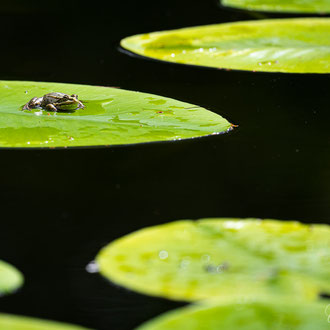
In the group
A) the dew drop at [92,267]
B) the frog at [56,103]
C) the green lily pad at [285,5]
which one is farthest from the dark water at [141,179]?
the green lily pad at [285,5]

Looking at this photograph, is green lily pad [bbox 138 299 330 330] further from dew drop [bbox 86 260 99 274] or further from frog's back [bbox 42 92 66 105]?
frog's back [bbox 42 92 66 105]

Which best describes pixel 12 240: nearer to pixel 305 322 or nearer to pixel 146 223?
pixel 146 223

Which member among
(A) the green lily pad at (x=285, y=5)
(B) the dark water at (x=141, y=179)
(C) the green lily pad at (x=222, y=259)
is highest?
(C) the green lily pad at (x=222, y=259)

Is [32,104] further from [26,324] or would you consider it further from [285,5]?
[285,5]

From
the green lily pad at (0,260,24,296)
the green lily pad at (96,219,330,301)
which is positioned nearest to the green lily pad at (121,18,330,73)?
the green lily pad at (96,219,330,301)

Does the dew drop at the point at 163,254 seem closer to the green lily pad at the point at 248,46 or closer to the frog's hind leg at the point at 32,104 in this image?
the frog's hind leg at the point at 32,104

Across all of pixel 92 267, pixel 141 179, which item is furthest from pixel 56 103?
pixel 92 267
